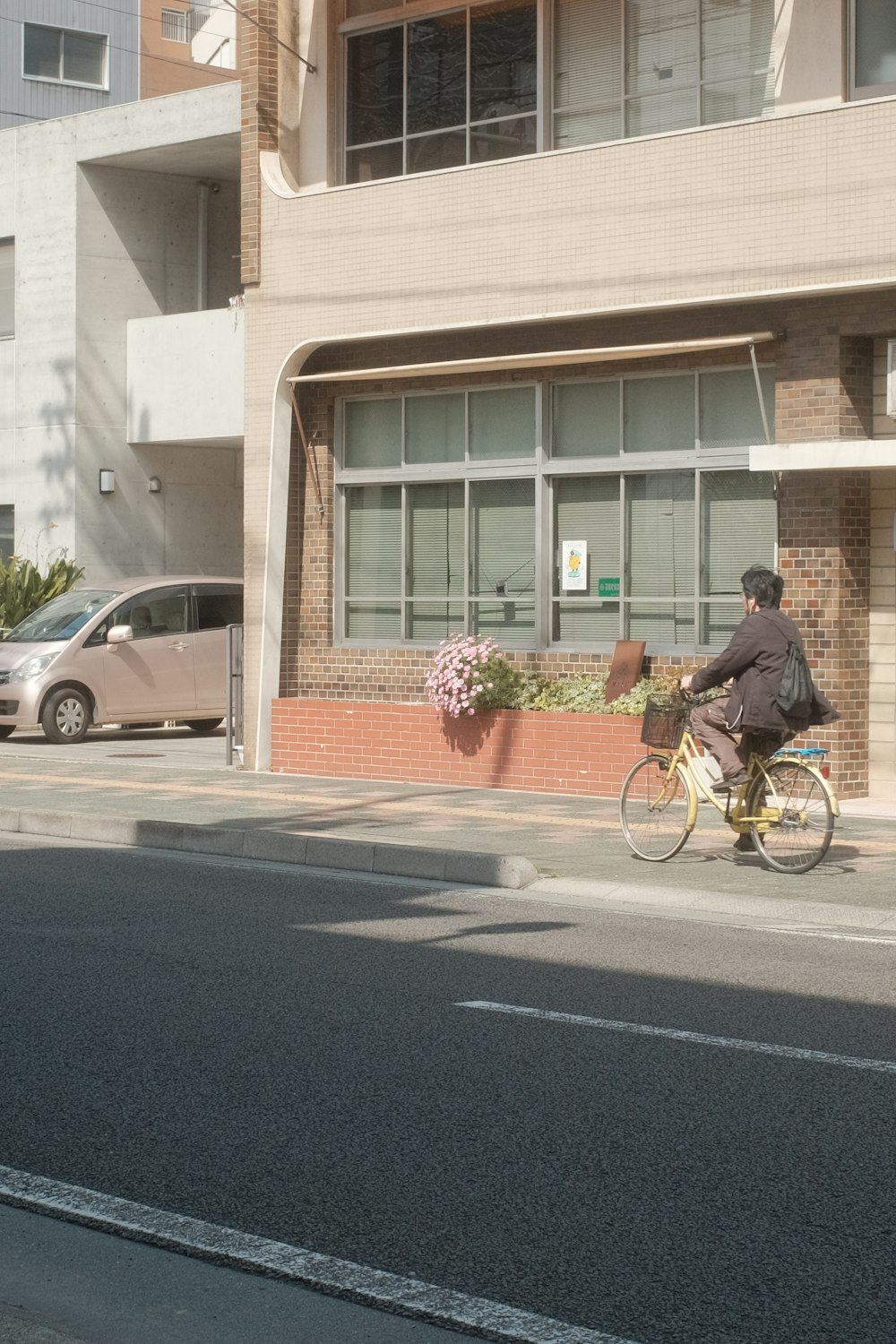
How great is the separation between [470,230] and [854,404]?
3938mm

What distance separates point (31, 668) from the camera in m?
21.6

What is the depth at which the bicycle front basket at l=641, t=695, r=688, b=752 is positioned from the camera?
461 inches

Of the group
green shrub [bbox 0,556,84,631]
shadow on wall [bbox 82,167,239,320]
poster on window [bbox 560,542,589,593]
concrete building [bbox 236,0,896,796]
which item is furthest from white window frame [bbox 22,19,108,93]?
Result: poster on window [bbox 560,542,589,593]

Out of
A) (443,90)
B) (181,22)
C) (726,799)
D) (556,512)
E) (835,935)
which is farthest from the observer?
(181,22)

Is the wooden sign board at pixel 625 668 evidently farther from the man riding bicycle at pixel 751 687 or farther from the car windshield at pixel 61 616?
the car windshield at pixel 61 616

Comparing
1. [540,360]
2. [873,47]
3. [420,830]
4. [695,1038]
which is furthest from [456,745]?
[695,1038]

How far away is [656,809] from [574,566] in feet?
17.0

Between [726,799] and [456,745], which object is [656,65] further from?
[726,799]

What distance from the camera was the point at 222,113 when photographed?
24.3 meters

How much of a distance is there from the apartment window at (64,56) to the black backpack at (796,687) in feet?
145

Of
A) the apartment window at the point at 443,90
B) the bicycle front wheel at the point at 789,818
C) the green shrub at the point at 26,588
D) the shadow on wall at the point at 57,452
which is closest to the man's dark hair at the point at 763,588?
the bicycle front wheel at the point at 789,818

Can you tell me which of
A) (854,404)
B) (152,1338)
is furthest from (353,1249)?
(854,404)

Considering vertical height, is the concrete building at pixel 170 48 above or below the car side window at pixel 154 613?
above

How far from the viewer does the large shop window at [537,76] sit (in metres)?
15.7
